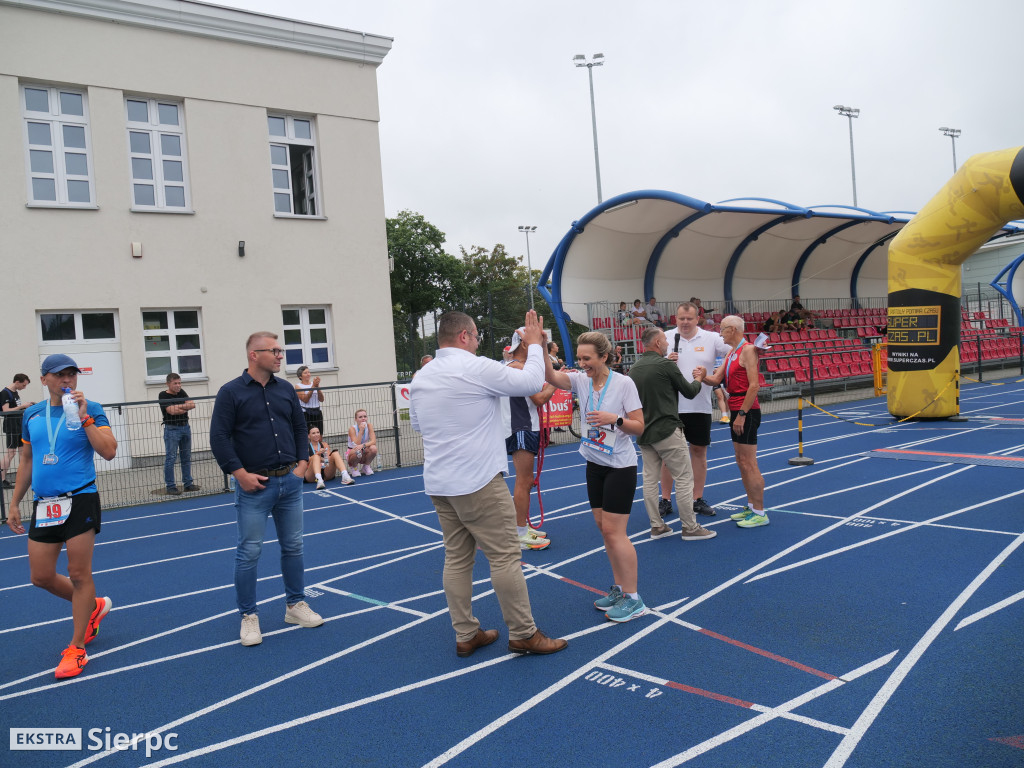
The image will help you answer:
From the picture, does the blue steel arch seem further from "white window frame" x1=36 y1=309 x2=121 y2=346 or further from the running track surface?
"white window frame" x1=36 y1=309 x2=121 y2=346

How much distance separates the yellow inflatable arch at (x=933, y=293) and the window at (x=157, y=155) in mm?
13903

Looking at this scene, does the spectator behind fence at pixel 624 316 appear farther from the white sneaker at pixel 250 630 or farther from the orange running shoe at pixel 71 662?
the orange running shoe at pixel 71 662

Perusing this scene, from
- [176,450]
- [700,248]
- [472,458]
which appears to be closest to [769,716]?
[472,458]

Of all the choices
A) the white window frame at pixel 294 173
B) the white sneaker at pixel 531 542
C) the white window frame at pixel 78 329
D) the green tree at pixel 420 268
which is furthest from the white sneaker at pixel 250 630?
the green tree at pixel 420 268

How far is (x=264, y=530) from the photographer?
15.2 ft

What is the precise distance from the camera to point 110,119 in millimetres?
13641

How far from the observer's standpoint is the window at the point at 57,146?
13.2 m

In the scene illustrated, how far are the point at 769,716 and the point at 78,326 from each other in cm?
1419

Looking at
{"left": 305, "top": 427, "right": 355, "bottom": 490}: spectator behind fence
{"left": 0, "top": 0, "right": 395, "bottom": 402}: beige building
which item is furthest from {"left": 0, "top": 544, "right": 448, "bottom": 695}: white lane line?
{"left": 0, "top": 0, "right": 395, "bottom": 402}: beige building

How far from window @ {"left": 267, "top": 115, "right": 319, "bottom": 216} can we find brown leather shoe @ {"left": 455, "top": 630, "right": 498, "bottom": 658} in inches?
507

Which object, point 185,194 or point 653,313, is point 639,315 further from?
point 185,194

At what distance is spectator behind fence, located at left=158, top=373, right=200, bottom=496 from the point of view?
1058 centimetres

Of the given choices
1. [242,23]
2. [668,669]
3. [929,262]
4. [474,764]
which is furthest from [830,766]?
[242,23]

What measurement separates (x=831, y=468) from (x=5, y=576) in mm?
9471
